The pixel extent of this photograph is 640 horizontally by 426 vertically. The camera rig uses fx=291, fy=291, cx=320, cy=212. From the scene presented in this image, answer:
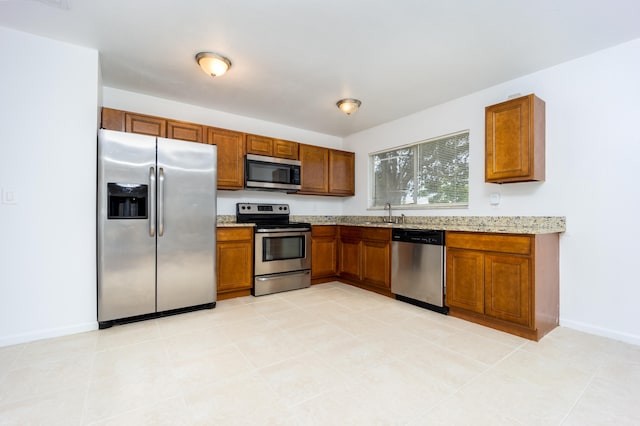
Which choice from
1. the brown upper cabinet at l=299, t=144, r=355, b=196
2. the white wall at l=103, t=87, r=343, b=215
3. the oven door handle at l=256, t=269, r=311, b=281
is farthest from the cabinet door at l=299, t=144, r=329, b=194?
the oven door handle at l=256, t=269, r=311, b=281

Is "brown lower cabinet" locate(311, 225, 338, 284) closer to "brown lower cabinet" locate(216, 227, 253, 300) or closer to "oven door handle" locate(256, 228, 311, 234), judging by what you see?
"oven door handle" locate(256, 228, 311, 234)

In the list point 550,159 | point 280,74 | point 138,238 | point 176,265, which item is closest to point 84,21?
point 280,74

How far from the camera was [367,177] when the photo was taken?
192 inches

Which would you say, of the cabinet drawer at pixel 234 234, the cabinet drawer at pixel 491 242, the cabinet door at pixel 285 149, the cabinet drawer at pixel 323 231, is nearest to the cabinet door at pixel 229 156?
the cabinet door at pixel 285 149

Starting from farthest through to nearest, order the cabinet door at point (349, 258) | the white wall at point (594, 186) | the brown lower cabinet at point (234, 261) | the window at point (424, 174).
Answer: the cabinet door at point (349, 258) → the window at point (424, 174) → the brown lower cabinet at point (234, 261) → the white wall at point (594, 186)

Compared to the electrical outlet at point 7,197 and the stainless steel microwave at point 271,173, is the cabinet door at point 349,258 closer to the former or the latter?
the stainless steel microwave at point 271,173

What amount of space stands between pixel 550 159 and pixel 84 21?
13.7 feet

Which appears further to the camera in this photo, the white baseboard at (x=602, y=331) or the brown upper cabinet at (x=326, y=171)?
the brown upper cabinet at (x=326, y=171)

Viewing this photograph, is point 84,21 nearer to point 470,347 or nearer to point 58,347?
point 58,347

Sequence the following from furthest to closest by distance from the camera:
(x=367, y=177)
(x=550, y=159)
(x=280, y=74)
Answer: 1. (x=367, y=177)
2. (x=280, y=74)
3. (x=550, y=159)

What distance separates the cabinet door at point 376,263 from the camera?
366cm

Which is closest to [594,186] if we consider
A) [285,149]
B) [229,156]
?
[285,149]

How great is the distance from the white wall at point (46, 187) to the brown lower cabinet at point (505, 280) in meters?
3.44

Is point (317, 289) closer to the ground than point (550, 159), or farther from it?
closer to the ground
